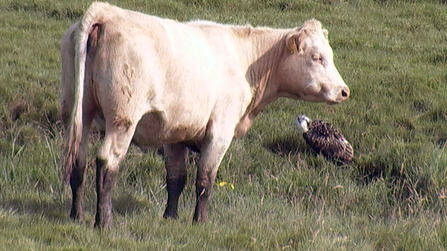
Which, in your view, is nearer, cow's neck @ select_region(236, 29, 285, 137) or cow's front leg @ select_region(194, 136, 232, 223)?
cow's front leg @ select_region(194, 136, 232, 223)

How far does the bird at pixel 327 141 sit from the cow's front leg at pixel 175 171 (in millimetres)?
2050

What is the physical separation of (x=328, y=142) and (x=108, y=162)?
336 centimetres

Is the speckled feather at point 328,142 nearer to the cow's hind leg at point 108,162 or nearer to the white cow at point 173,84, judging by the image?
the white cow at point 173,84

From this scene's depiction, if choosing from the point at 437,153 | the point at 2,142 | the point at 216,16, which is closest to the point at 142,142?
the point at 2,142

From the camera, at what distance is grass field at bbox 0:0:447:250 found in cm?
572

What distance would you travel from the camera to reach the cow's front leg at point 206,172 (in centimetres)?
645

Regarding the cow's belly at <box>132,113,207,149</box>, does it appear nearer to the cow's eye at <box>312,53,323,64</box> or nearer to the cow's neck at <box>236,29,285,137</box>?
the cow's neck at <box>236,29,285,137</box>

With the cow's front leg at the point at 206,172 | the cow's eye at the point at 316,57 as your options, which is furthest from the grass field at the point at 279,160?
the cow's eye at the point at 316,57

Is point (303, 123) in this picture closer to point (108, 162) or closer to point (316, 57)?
point (316, 57)

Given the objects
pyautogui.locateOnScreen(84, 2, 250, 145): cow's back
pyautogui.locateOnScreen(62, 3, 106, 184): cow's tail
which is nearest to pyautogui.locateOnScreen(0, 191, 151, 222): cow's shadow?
pyautogui.locateOnScreen(62, 3, 106, 184): cow's tail

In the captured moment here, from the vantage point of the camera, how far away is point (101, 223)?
5.67 meters

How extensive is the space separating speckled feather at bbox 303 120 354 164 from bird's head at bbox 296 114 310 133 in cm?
6

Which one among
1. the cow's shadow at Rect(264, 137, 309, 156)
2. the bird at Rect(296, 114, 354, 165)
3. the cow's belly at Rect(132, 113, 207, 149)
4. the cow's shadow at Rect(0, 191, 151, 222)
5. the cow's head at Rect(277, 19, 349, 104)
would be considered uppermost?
the cow's head at Rect(277, 19, 349, 104)

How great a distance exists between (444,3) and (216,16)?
416 cm
